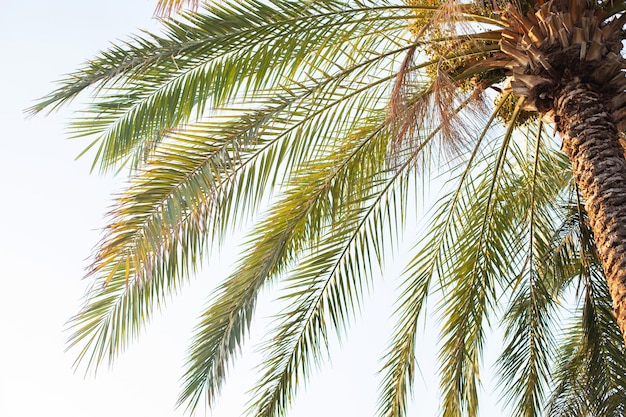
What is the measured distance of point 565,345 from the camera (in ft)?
30.6

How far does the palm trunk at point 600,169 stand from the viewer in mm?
5133

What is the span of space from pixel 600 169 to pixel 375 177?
2.22 metres

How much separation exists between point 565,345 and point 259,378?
4.02 m

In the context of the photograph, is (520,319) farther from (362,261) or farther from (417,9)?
(417,9)

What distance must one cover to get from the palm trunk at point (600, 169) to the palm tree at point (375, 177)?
13mm

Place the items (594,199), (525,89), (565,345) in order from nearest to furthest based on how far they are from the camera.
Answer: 1. (594,199)
2. (525,89)
3. (565,345)

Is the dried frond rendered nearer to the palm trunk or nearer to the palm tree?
the palm tree

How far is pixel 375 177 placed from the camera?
721 centimetres

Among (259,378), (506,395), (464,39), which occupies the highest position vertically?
(464,39)

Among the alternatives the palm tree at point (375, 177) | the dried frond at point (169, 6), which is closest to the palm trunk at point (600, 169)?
the palm tree at point (375, 177)

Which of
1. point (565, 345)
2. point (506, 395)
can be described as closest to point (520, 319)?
point (506, 395)

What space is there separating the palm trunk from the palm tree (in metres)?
0.01

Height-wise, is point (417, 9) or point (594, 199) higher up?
point (417, 9)

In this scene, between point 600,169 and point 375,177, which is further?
point 375,177
